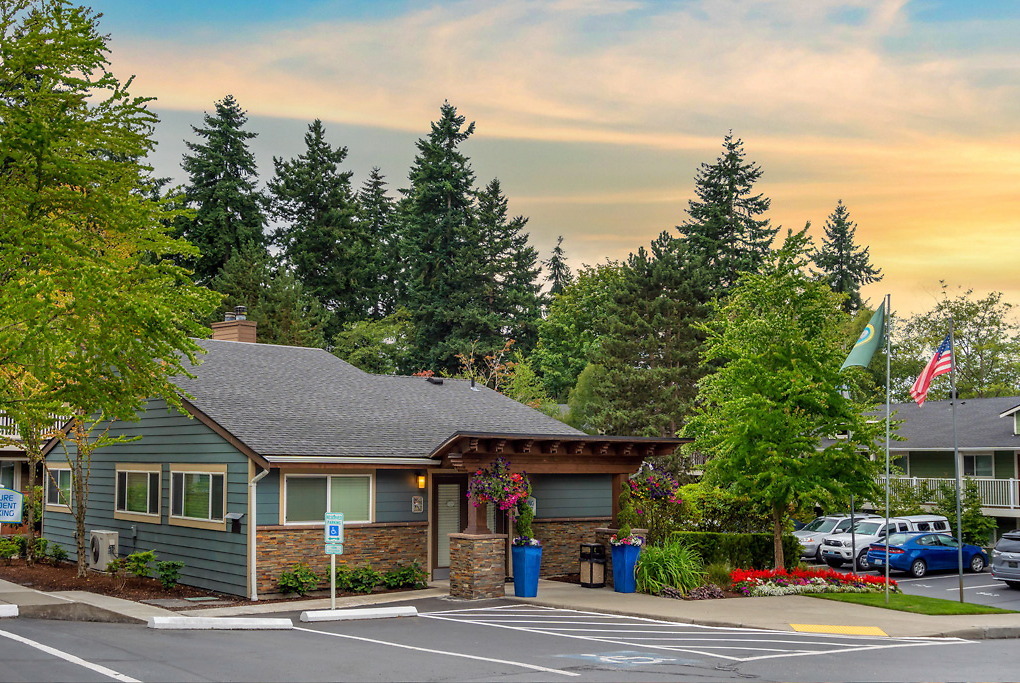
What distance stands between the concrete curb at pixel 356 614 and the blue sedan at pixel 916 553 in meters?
16.8

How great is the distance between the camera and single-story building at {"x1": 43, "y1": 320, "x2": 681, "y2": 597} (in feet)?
64.1

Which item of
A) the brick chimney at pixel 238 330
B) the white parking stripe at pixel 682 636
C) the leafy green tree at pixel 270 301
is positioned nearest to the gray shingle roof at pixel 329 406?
the brick chimney at pixel 238 330

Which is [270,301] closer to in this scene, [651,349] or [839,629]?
[651,349]

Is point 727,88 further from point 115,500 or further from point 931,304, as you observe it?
point 931,304

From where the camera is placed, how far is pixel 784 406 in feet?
73.3

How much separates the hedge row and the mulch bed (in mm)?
7807

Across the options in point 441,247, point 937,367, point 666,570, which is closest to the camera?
point 666,570

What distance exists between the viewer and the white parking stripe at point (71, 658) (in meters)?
10.8

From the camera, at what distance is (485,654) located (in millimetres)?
13195

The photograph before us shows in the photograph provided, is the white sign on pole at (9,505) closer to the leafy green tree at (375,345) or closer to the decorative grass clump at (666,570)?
the decorative grass clump at (666,570)

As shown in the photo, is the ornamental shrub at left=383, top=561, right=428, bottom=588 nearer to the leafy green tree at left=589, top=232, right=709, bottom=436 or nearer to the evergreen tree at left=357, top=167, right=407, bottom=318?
the leafy green tree at left=589, top=232, right=709, bottom=436

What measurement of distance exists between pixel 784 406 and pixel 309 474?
10719 millimetres

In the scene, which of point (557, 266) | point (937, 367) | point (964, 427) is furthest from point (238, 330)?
point (557, 266)

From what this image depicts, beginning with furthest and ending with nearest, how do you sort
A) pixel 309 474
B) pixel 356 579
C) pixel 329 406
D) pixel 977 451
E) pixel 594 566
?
pixel 977 451 < pixel 329 406 < pixel 594 566 < pixel 356 579 < pixel 309 474
